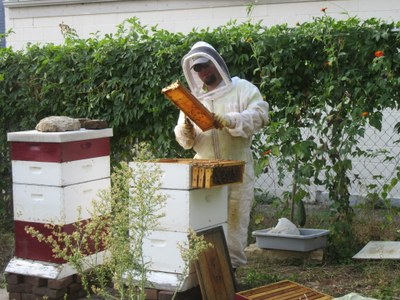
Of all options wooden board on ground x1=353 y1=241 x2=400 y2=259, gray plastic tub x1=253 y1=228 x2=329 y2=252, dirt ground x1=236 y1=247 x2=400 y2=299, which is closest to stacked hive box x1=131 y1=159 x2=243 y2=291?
dirt ground x1=236 y1=247 x2=400 y2=299

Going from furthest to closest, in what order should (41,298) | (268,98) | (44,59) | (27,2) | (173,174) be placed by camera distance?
(27,2), (44,59), (268,98), (41,298), (173,174)

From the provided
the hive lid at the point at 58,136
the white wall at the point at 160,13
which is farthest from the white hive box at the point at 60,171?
the white wall at the point at 160,13

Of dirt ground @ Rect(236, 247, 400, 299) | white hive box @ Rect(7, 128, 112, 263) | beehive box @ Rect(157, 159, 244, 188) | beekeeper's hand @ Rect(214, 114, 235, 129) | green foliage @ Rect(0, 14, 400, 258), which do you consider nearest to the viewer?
beehive box @ Rect(157, 159, 244, 188)

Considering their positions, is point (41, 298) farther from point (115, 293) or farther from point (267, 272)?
point (267, 272)

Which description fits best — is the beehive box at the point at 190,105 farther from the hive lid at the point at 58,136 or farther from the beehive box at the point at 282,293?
the beehive box at the point at 282,293

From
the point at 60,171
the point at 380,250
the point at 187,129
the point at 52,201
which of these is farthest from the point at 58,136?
the point at 380,250

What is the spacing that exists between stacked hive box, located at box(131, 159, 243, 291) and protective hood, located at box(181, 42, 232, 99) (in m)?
0.55

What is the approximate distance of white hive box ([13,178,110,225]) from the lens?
4.84 metres

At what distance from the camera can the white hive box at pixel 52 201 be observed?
4.84 meters

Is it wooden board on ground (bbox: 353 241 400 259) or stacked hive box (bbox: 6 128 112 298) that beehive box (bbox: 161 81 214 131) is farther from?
wooden board on ground (bbox: 353 241 400 259)

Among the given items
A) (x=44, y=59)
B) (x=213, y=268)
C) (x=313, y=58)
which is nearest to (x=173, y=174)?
(x=213, y=268)

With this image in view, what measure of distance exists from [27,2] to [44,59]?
11.5 ft

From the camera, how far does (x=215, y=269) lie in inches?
178

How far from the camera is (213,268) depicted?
4.51 m
